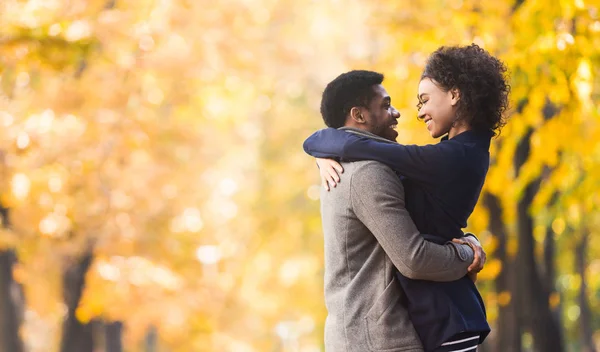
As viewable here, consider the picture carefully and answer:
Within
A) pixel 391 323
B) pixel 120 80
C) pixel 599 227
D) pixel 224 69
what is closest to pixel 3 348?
pixel 120 80

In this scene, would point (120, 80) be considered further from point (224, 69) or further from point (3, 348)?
point (3, 348)

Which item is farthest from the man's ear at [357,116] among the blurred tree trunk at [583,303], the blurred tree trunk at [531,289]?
the blurred tree trunk at [583,303]

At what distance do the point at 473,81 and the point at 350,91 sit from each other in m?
0.47

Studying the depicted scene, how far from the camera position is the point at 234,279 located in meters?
21.3

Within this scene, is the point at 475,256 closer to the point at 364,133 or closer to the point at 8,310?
the point at 364,133

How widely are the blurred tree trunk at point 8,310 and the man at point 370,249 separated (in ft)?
35.1

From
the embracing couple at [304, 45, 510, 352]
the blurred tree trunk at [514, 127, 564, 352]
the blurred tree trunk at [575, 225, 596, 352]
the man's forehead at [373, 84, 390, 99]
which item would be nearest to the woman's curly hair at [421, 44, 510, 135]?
the embracing couple at [304, 45, 510, 352]

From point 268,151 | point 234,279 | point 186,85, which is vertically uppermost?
point 186,85

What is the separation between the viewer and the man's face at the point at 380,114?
3.64m

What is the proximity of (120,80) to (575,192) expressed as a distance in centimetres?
707

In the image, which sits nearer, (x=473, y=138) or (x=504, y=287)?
(x=473, y=138)

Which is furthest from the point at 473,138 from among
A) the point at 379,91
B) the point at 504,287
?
the point at 504,287

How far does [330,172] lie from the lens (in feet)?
11.8

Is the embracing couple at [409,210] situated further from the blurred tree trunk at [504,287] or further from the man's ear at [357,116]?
the blurred tree trunk at [504,287]
